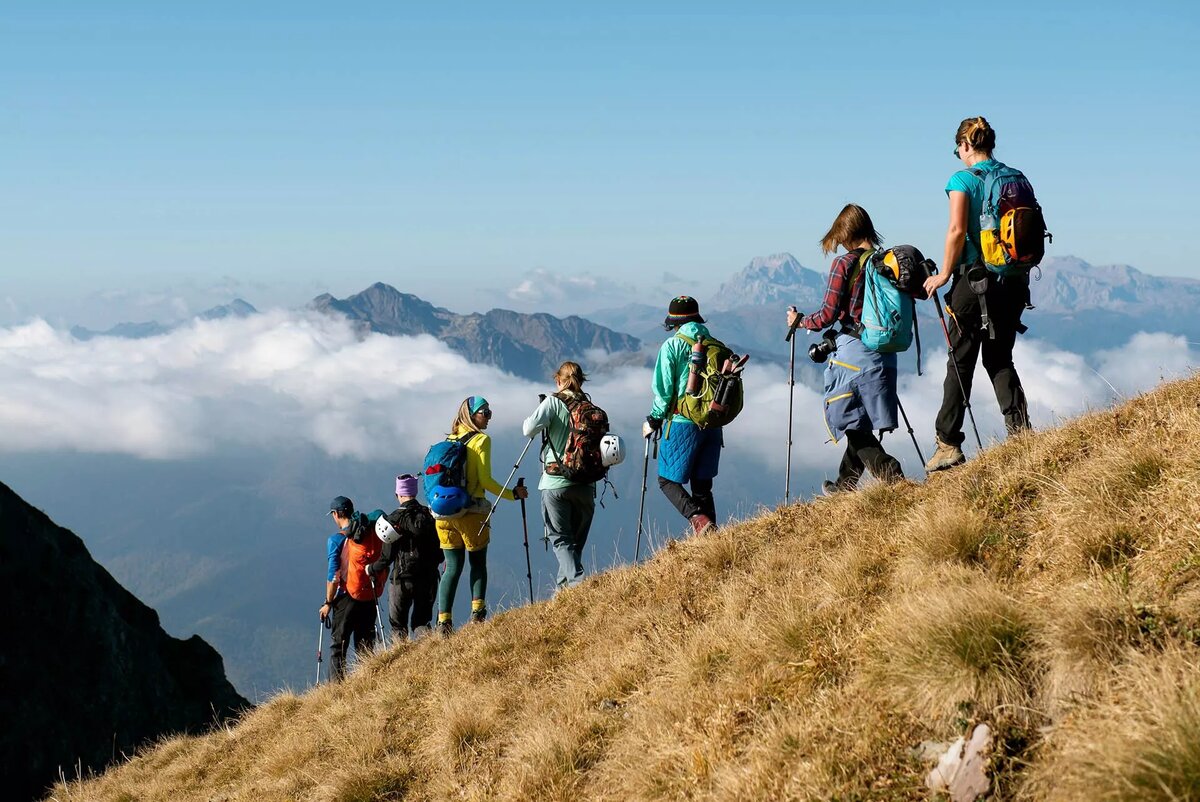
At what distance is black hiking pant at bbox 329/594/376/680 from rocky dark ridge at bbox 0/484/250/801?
20.0 metres

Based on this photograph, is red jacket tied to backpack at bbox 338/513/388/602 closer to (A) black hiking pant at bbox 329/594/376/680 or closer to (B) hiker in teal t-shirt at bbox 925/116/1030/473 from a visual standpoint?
(A) black hiking pant at bbox 329/594/376/680

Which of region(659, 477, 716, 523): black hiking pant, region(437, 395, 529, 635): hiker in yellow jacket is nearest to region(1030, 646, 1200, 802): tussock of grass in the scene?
region(659, 477, 716, 523): black hiking pant

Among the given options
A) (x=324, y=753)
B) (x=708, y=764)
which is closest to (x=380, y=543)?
(x=324, y=753)

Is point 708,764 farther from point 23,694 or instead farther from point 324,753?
point 23,694

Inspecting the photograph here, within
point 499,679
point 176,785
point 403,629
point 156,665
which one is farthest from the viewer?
point 156,665

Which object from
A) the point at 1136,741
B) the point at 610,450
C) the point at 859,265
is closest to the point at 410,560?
the point at 610,450

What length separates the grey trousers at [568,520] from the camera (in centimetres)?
1054

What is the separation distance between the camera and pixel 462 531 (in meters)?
10.9

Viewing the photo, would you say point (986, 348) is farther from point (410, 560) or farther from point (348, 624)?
point (348, 624)

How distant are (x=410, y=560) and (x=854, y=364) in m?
6.57

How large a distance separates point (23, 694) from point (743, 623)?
34179 millimetres

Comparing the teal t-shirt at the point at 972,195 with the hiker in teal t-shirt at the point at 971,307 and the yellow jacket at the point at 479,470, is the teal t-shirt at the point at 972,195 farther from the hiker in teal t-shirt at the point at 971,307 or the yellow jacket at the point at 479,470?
the yellow jacket at the point at 479,470

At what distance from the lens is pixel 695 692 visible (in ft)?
17.3

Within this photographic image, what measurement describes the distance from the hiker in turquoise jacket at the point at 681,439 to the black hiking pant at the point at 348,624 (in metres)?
5.28
